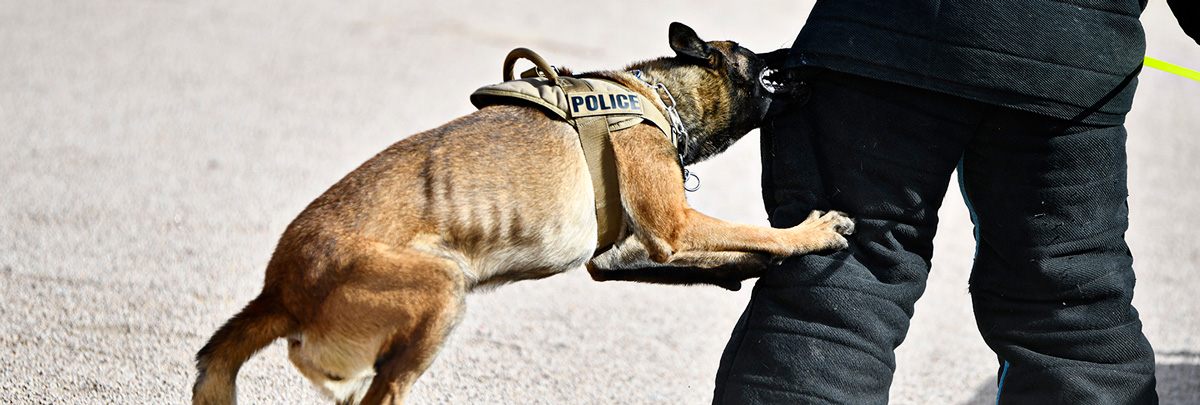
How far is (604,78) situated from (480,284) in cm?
74

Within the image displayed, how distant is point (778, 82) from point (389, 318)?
1.20 metres

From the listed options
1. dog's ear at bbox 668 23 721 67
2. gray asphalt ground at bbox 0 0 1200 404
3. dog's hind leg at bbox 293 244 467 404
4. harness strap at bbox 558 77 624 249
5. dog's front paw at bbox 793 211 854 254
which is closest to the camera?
dog's hind leg at bbox 293 244 467 404

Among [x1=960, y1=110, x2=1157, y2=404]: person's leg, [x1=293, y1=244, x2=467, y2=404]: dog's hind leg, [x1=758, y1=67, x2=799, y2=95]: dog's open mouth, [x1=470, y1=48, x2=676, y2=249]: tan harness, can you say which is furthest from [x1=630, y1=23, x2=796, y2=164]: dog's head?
[x1=293, y1=244, x2=467, y2=404]: dog's hind leg

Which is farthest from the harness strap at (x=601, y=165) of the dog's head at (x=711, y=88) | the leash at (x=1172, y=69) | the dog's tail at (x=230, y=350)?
the leash at (x=1172, y=69)

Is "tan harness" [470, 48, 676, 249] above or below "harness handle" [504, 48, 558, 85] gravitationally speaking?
below

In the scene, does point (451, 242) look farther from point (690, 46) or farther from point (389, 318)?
point (690, 46)

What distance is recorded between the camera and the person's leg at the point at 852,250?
7.70ft

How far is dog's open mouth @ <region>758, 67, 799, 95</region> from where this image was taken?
2.51 metres

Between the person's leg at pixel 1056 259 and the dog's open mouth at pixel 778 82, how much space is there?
48 centimetres

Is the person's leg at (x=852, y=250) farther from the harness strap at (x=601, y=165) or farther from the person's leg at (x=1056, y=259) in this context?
the harness strap at (x=601, y=165)

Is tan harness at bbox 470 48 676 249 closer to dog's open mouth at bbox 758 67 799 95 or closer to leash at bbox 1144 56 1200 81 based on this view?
dog's open mouth at bbox 758 67 799 95

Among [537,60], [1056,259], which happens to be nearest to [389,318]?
[537,60]

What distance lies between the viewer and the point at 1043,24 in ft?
7.30

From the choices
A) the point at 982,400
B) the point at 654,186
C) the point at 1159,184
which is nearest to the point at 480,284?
the point at 654,186
